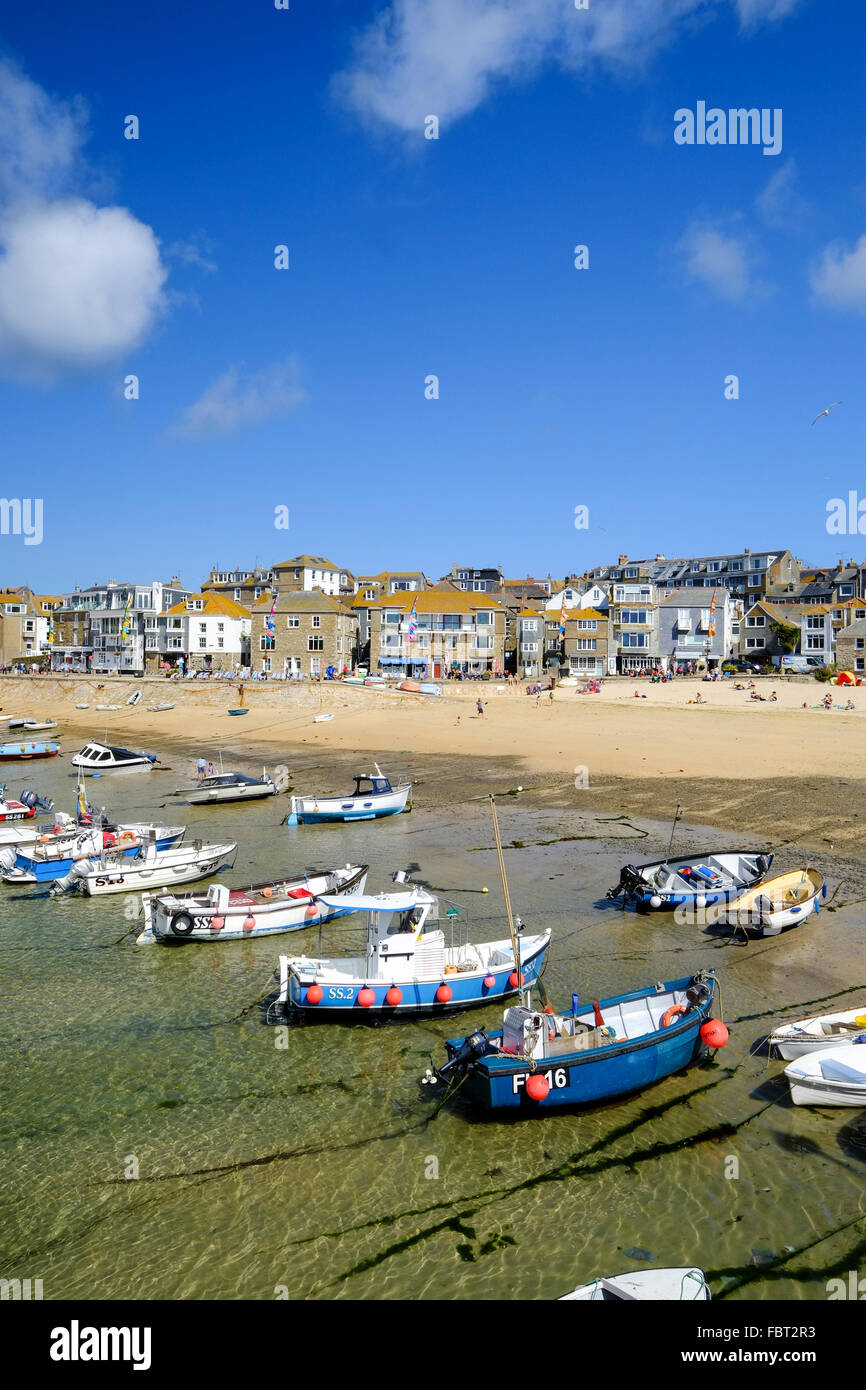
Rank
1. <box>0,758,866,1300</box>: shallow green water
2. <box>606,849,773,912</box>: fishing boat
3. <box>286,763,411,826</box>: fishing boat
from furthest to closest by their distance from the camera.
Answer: <box>286,763,411,826</box>: fishing boat < <box>606,849,773,912</box>: fishing boat < <box>0,758,866,1300</box>: shallow green water

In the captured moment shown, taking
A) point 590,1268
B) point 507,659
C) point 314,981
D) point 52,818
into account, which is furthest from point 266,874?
point 507,659

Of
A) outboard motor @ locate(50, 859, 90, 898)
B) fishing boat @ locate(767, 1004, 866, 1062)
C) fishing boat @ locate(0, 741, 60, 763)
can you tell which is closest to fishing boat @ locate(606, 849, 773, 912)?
fishing boat @ locate(767, 1004, 866, 1062)

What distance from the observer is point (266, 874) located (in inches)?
1052

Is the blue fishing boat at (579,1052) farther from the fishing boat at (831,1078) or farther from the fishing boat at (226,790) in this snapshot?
the fishing boat at (226,790)

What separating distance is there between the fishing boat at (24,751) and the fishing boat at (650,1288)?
5288 centimetres

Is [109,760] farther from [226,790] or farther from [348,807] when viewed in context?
[348,807]

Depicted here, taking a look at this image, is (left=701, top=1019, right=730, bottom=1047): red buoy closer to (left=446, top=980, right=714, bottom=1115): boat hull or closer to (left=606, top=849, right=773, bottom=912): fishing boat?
(left=446, top=980, right=714, bottom=1115): boat hull

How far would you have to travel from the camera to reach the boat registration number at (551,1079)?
42.8 feet

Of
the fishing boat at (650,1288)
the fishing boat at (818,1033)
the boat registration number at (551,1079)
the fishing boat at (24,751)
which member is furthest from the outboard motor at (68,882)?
the fishing boat at (24,751)

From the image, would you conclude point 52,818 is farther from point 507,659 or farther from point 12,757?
point 507,659

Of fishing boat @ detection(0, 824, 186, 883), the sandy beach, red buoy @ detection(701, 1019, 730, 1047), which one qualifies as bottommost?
red buoy @ detection(701, 1019, 730, 1047)

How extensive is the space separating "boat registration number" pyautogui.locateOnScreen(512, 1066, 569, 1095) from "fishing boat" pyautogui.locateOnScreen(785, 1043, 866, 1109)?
3.62 meters

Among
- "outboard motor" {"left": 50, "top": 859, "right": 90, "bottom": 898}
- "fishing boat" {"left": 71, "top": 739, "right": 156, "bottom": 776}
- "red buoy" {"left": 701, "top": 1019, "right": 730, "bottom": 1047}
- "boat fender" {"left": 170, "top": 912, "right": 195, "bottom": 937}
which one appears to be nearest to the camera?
"red buoy" {"left": 701, "top": 1019, "right": 730, "bottom": 1047}

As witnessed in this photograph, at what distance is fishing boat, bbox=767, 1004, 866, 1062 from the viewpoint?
46.7 feet
